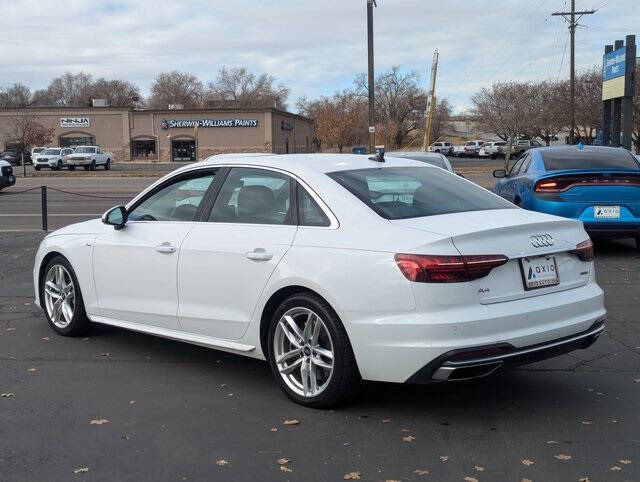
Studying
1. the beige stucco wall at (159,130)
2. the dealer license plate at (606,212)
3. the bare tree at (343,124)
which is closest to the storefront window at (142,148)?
the beige stucco wall at (159,130)

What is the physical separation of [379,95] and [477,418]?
97.3 metres

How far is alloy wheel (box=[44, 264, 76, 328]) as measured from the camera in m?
6.72

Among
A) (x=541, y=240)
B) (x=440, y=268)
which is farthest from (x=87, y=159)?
(x=440, y=268)

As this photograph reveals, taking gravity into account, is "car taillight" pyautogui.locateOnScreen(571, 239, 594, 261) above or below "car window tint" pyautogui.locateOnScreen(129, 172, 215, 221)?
below

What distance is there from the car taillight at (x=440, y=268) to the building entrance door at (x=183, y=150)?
7213 centimetres

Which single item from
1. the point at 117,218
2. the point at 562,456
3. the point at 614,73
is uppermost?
the point at 614,73

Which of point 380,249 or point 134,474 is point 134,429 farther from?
point 380,249

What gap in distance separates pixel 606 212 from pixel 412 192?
603 centimetres

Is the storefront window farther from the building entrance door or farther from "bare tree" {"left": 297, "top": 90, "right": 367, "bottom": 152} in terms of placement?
"bare tree" {"left": 297, "top": 90, "right": 367, "bottom": 152}

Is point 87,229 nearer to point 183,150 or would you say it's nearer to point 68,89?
point 183,150

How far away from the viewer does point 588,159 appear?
1102cm

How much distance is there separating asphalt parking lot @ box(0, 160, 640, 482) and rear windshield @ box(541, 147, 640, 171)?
4.84 metres

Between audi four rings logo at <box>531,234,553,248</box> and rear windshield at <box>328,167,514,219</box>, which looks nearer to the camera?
audi four rings logo at <box>531,234,553,248</box>

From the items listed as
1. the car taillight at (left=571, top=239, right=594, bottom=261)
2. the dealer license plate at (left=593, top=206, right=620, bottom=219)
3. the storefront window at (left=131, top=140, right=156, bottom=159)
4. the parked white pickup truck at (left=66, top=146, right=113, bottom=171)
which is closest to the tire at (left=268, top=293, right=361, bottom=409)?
the car taillight at (left=571, top=239, right=594, bottom=261)
